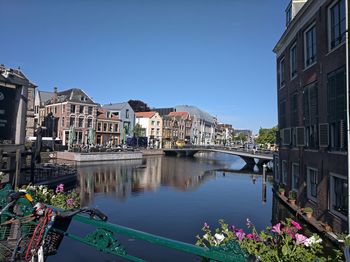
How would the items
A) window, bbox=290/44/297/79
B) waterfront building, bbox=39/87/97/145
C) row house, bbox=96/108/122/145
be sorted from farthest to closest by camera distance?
row house, bbox=96/108/122/145
waterfront building, bbox=39/87/97/145
window, bbox=290/44/297/79

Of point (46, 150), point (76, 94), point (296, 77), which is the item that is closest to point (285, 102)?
point (296, 77)

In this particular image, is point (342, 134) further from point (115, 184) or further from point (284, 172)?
point (115, 184)

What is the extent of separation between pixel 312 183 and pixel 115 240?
649 inches

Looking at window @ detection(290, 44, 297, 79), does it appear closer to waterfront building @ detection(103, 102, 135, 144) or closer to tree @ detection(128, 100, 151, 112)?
waterfront building @ detection(103, 102, 135, 144)

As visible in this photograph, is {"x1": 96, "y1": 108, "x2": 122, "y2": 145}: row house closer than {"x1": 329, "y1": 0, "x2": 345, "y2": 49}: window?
No

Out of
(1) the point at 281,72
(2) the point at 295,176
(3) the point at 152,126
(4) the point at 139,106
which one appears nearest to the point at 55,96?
(3) the point at 152,126

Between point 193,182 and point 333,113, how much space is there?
2359 cm

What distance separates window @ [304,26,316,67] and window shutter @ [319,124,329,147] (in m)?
4.33

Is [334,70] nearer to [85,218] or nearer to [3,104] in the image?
[85,218]

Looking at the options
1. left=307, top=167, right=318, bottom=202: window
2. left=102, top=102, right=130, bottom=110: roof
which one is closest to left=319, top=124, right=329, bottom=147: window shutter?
left=307, top=167, right=318, bottom=202: window

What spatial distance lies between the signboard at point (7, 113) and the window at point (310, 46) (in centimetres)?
1886

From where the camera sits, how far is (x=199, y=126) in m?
123

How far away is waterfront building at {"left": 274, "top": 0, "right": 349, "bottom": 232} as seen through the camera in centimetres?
1338

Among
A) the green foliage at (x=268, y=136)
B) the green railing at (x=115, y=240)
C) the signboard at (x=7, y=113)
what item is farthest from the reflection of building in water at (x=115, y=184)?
the green foliage at (x=268, y=136)
